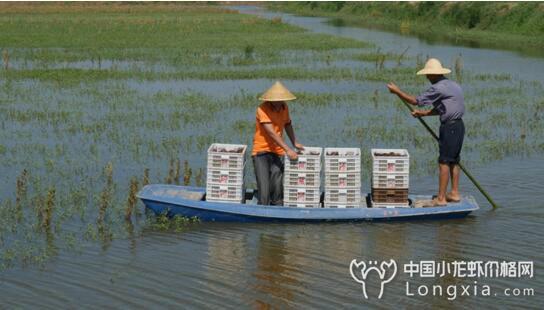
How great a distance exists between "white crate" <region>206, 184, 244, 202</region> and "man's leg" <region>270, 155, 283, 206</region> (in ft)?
1.37

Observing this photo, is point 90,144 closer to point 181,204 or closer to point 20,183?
point 20,183

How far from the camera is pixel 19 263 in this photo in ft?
29.0

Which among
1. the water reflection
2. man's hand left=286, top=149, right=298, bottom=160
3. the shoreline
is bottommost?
the water reflection

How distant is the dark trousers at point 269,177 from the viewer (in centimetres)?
1037

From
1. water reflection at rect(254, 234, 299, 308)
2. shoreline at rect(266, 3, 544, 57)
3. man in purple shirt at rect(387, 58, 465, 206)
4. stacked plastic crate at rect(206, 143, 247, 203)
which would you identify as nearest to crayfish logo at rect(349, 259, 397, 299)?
water reflection at rect(254, 234, 299, 308)

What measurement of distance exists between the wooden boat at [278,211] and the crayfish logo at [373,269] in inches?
51.2

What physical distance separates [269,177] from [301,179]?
475mm

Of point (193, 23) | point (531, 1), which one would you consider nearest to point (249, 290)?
point (531, 1)

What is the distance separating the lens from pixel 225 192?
10359 millimetres

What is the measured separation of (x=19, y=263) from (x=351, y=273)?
351cm

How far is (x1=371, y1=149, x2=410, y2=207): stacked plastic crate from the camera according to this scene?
10133 millimetres

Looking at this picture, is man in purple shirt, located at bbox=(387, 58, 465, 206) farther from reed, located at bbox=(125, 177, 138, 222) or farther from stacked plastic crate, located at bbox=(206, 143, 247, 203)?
reed, located at bbox=(125, 177, 138, 222)

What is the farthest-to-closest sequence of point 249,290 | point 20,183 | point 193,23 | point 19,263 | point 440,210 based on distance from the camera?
point 193,23
point 20,183
point 440,210
point 19,263
point 249,290

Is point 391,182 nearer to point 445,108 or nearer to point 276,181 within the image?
point 445,108
